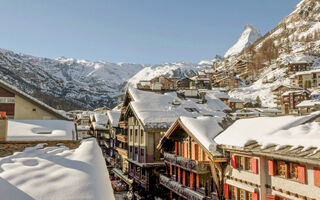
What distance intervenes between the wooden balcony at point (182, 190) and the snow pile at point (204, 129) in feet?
13.2

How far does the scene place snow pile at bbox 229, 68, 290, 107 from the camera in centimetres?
8717

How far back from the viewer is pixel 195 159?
18891mm

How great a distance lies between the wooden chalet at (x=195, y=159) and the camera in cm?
1625

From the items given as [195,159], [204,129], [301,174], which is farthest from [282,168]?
[195,159]

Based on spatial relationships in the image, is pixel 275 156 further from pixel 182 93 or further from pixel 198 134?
pixel 182 93

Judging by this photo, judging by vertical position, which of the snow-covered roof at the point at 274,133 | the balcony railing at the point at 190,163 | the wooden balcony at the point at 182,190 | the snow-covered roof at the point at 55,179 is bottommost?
the wooden balcony at the point at 182,190

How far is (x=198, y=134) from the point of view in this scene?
57.1 ft

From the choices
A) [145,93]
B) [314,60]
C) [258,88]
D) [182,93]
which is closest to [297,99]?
[258,88]

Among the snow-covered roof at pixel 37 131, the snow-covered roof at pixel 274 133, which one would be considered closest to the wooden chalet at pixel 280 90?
the snow-covered roof at pixel 274 133

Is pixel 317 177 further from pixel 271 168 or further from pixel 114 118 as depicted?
pixel 114 118

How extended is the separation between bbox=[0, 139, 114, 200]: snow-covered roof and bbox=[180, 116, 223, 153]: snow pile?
32.3 ft

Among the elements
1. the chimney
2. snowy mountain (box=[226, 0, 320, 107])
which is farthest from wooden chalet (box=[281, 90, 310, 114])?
the chimney

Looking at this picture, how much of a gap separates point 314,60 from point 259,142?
104723 millimetres

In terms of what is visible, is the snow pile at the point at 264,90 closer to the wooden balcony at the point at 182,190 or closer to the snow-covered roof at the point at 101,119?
the snow-covered roof at the point at 101,119
